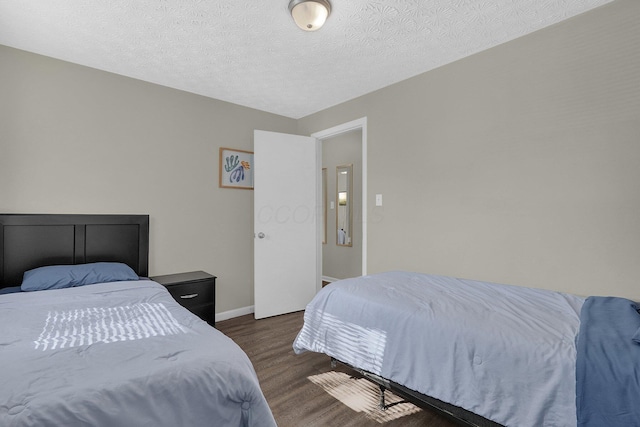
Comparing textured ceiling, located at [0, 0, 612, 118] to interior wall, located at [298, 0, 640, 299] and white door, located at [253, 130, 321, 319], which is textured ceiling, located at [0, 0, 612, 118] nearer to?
interior wall, located at [298, 0, 640, 299]

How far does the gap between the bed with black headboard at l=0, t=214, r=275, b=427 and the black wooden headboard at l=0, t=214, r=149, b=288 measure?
0.48 metres

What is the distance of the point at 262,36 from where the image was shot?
2.31 m

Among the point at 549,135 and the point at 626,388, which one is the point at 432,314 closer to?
the point at 626,388

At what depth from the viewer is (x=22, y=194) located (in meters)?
2.50

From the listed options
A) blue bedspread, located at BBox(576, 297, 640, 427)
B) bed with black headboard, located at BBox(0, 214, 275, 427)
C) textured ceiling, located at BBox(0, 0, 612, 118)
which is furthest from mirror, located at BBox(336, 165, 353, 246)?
blue bedspread, located at BBox(576, 297, 640, 427)

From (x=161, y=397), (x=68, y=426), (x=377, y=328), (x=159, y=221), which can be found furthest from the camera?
(x=159, y=221)

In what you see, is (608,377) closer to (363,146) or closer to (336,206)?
(363,146)

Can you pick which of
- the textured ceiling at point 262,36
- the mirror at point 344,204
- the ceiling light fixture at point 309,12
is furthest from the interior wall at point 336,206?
the ceiling light fixture at point 309,12

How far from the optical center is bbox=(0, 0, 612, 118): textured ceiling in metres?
2.00

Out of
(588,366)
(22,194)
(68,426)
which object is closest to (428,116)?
(588,366)

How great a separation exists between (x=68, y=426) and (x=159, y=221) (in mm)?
2528

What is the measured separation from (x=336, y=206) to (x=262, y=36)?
3.38 metres

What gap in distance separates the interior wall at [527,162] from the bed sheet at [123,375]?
6.87 ft

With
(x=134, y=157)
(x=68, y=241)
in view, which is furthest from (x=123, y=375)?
(x=134, y=157)
